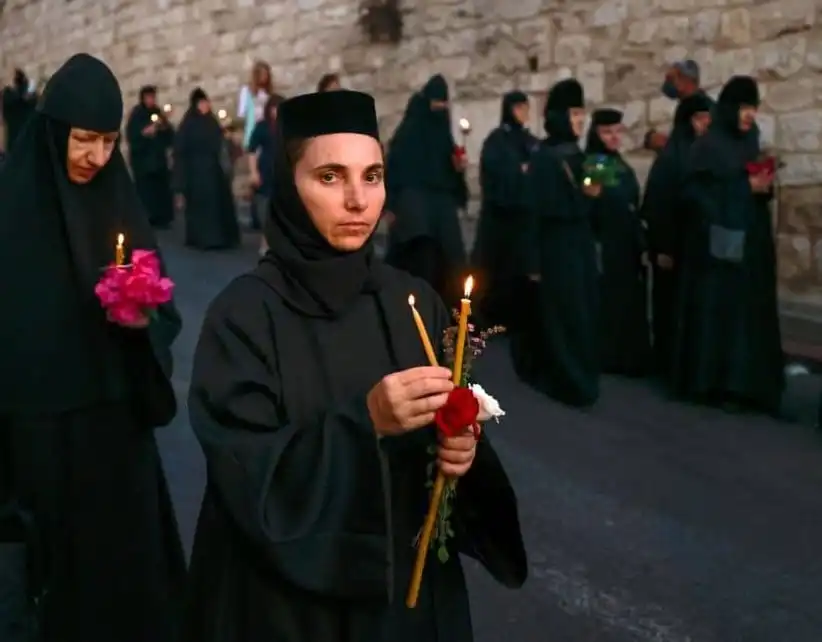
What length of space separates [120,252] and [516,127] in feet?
22.8

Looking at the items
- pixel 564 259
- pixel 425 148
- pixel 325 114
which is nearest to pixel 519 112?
pixel 425 148

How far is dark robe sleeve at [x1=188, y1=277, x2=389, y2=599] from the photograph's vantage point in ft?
6.65

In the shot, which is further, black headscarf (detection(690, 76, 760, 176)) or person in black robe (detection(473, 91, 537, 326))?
person in black robe (detection(473, 91, 537, 326))

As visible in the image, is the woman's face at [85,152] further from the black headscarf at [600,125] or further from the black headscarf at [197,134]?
the black headscarf at [197,134]

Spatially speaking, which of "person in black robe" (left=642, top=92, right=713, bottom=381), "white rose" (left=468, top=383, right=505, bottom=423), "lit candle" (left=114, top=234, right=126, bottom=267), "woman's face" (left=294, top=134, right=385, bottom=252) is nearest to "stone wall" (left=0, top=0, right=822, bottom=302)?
"person in black robe" (left=642, top=92, right=713, bottom=381)

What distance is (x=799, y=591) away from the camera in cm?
488

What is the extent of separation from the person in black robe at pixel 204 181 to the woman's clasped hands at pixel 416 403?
14.1 m

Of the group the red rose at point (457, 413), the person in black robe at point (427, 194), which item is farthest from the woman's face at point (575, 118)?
the red rose at point (457, 413)

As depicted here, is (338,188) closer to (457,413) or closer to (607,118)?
(457,413)

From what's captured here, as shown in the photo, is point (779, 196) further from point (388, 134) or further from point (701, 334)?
point (388, 134)

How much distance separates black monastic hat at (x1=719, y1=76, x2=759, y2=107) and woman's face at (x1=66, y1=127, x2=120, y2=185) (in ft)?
17.4

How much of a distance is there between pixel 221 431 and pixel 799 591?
3.46 meters

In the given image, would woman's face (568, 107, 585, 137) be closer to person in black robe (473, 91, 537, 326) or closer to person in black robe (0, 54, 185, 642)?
person in black robe (473, 91, 537, 326)

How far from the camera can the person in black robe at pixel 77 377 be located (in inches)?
140
